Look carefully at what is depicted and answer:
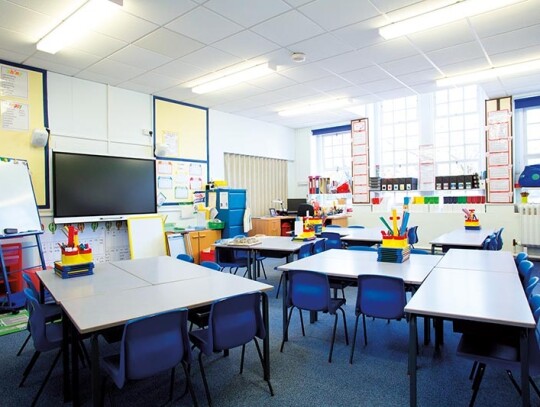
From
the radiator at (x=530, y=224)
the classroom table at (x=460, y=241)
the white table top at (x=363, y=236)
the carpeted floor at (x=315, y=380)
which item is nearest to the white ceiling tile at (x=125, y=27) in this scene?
the carpeted floor at (x=315, y=380)

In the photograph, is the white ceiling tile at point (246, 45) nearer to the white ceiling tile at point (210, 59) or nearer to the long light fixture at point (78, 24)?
the white ceiling tile at point (210, 59)

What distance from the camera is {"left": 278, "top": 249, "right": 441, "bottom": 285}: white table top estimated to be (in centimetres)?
307

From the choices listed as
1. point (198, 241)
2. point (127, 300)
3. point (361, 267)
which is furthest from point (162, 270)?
point (198, 241)

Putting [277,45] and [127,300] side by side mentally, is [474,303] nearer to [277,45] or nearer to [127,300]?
[127,300]

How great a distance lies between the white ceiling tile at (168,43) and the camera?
163 inches

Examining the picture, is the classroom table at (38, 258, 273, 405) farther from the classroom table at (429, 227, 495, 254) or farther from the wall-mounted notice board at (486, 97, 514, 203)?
the wall-mounted notice board at (486, 97, 514, 203)

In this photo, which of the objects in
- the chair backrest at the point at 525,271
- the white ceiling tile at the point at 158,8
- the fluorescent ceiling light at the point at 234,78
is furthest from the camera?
the fluorescent ceiling light at the point at 234,78

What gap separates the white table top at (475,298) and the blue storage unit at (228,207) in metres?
4.65

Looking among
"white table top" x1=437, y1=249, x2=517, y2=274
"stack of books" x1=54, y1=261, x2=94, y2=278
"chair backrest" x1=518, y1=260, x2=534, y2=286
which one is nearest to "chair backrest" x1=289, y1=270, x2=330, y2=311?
"white table top" x1=437, y1=249, x2=517, y2=274

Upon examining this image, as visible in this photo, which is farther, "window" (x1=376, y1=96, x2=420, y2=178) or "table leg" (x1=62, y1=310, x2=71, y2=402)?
"window" (x1=376, y1=96, x2=420, y2=178)

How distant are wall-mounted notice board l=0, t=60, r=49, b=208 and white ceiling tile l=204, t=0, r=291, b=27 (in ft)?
10.2

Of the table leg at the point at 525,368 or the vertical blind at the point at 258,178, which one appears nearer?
the table leg at the point at 525,368

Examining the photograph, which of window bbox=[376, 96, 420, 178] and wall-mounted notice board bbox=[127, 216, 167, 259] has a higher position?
window bbox=[376, 96, 420, 178]

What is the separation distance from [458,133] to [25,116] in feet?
26.9
